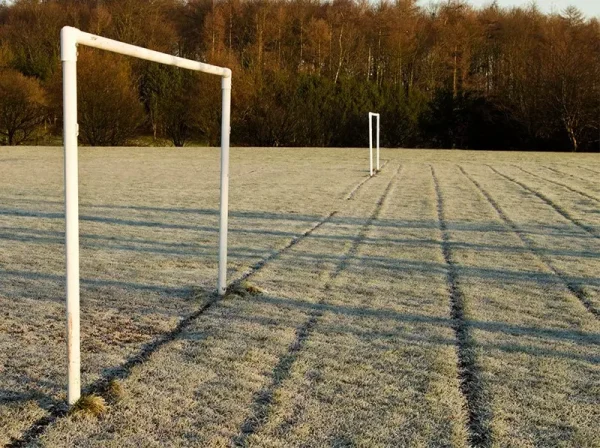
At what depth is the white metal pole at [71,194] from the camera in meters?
3.08

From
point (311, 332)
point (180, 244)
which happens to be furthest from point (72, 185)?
point (180, 244)

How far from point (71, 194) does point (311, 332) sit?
2035mm

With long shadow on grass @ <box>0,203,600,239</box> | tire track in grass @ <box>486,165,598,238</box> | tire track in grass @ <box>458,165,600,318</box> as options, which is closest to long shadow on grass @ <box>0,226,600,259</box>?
tire track in grass @ <box>458,165,600,318</box>

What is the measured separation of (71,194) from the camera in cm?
315

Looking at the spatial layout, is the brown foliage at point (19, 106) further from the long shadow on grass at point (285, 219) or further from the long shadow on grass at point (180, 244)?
the long shadow on grass at point (180, 244)

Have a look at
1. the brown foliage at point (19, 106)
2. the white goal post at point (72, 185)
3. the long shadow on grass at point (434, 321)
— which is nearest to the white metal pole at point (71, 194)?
the white goal post at point (72, 185)

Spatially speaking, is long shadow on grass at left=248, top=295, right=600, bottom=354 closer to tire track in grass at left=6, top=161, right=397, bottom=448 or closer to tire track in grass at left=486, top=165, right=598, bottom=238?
tire track in grass at left=6, top=161, right=397, bottom=448

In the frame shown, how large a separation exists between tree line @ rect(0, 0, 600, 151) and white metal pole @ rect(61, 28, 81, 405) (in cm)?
4056

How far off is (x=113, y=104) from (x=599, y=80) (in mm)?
29940

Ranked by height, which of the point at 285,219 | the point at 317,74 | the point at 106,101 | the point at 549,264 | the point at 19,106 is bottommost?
the point at 549,264

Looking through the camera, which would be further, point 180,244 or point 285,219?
point 285,219

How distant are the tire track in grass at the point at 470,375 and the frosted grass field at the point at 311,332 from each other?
0.05 feet

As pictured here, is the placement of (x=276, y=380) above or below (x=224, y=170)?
below

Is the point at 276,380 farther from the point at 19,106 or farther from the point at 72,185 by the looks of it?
the point at 19,106
